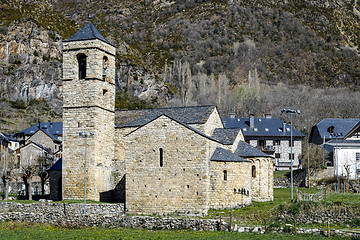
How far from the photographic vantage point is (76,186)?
149 ft

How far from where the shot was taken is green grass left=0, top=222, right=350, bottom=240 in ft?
96.6

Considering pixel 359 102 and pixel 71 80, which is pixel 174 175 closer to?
pixel 71 80

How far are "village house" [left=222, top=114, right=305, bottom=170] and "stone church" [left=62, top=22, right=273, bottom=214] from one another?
3548 centimetres

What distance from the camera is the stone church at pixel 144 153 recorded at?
41.5 metres

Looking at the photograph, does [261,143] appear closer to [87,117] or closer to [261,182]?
[261,182]

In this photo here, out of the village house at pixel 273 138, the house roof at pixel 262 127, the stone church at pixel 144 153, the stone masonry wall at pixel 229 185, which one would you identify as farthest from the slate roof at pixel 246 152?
the house roof at pixel 262 127

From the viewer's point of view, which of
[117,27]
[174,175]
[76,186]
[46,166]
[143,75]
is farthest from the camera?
[117,27]

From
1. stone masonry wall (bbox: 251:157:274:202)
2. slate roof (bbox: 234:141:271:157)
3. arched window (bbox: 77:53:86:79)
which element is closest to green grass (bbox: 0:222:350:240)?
stone masonry wall (bbox: 251:157:274:202)

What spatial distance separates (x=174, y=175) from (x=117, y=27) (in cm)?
15840

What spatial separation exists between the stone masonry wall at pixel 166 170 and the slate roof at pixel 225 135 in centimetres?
560

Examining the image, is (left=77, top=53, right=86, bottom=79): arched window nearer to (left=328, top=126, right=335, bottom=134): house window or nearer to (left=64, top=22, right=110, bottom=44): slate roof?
(left=64, top=22, right=110, bottom=44): slate roof

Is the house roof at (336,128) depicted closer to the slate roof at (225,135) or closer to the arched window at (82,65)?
the slate roof at (225,135)

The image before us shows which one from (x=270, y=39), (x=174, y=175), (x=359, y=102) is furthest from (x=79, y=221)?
(x=270, y=39)

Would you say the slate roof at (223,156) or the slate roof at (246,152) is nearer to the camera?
the slate roof at (223,156)
